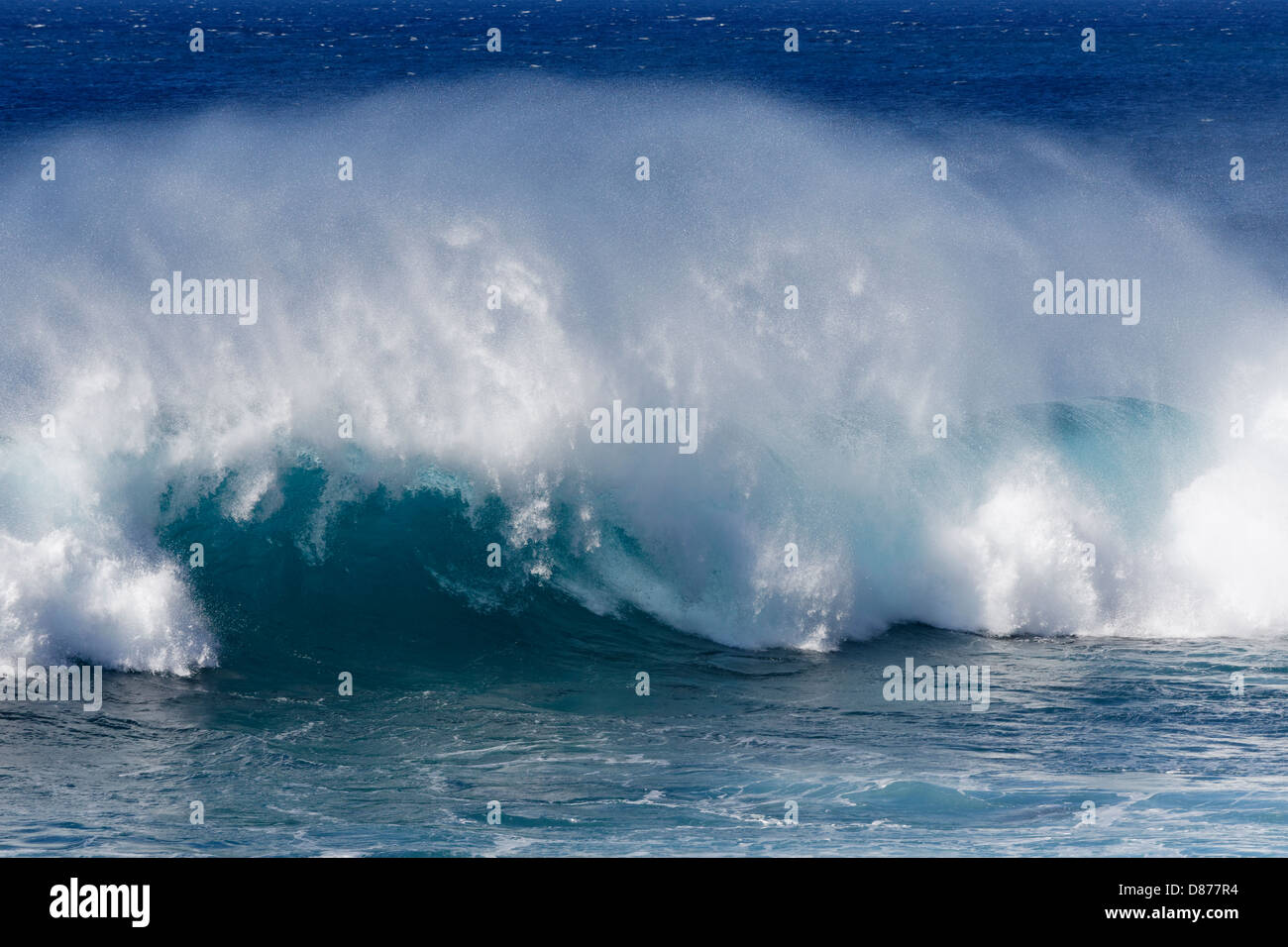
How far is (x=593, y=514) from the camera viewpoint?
1609 cm

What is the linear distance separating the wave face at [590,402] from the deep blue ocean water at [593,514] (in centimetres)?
6

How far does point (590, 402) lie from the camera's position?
55.1ft

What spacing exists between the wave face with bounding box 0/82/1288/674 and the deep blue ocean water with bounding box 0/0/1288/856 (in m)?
0.06

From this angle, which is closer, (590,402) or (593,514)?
(593,514)

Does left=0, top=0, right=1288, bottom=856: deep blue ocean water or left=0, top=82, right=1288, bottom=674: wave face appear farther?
left=0, top=82, right=1288, bottom=674: wave face

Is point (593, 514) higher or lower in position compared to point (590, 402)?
lower

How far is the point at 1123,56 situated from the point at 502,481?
2535 inches

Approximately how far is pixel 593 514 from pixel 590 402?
1416 mm

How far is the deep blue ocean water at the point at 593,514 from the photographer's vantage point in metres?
11.4

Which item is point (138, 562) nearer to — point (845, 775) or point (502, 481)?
point (502, 481)

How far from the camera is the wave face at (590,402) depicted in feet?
51.0

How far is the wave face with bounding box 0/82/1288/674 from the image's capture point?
15.5 m

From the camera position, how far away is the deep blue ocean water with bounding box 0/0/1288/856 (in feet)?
37.4

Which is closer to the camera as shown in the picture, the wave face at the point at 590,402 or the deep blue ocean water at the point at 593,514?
the deep blue ocean water at the point at 593,514
